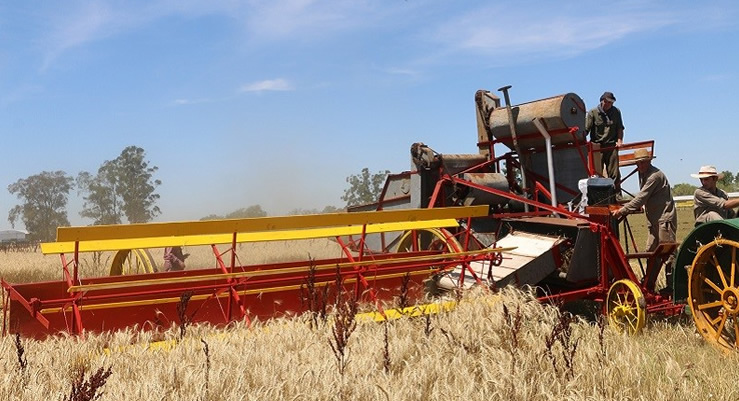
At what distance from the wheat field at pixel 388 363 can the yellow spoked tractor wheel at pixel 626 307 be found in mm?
126

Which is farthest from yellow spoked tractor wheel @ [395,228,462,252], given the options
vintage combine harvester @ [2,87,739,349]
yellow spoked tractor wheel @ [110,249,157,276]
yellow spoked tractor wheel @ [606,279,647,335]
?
yellow spoked tractor wheel @ [110,249,157,276]

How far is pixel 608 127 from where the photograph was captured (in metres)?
8.16

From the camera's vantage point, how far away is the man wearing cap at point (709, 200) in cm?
568

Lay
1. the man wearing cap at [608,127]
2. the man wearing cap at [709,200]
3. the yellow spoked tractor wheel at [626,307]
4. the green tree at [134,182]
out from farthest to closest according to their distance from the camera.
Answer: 1. the green tree at [134,182]
2. the man wearing cap at [608,127]
3. the man wearing cap at [709,200]
4. the yellow spoked tractor wheel at [626,307]

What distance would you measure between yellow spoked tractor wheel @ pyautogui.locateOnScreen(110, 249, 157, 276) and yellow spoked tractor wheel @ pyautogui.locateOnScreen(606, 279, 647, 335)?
4339 mm

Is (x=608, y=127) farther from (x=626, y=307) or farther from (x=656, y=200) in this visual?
(x=626, y=307)

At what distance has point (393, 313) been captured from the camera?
5008 mm

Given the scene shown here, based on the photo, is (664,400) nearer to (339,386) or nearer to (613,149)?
(339,386)

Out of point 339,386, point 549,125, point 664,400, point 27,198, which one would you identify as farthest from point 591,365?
point 27,198

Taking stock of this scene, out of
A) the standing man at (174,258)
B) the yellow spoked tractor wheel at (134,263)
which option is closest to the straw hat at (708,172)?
the yellow spoked tractor wheel at (134,263)

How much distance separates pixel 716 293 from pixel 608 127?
3.82m

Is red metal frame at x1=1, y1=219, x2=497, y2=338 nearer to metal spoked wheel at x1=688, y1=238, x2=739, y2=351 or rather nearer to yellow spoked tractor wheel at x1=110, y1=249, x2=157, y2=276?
yellow spoked tractor wheel at x1=110, y1=249, x2=157, y2=276

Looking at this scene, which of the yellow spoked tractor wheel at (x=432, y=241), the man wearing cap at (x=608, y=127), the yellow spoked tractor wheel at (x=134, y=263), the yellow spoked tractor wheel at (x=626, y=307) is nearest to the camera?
the yellow spoked tractor wheel at (x=626, y=307)

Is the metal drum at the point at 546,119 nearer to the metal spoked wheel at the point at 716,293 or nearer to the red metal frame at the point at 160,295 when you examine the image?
the red metal frame at the point at 160,295
